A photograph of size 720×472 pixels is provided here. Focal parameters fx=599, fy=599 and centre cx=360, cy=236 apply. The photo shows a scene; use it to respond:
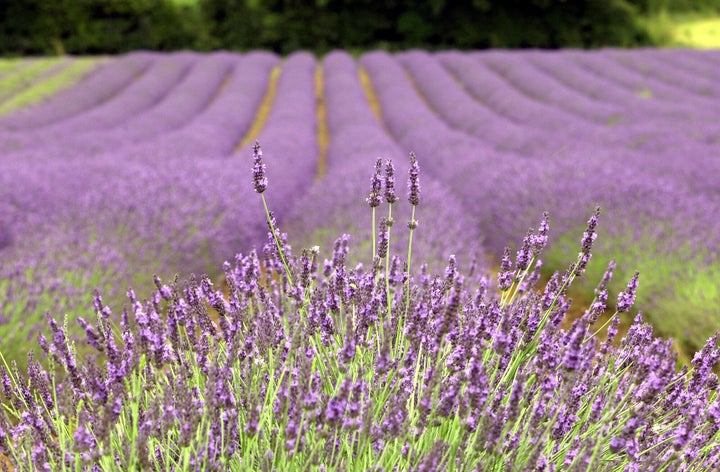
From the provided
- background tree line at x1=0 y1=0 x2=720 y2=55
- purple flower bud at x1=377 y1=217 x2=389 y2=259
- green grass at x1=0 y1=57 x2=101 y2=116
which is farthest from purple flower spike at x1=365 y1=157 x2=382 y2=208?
background tree line at x1=0 y1=0 x2=720 y2=55

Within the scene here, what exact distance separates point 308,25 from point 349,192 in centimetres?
1726

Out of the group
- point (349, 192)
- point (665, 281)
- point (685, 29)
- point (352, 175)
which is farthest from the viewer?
point (685, 29)

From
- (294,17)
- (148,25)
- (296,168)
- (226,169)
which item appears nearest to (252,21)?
(294,17)

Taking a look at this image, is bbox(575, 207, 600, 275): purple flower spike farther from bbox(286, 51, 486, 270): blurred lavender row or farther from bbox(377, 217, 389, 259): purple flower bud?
bbox(286, 51, 486, 270): blurred lavender row

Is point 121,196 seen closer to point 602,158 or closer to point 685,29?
point 602,158

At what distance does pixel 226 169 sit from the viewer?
570 cm

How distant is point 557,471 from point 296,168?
5903mm

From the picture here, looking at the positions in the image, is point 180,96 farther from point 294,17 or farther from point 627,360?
point 627,360

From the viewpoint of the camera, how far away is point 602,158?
19.7 feet

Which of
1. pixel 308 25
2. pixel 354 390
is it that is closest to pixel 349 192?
pixel 354 390

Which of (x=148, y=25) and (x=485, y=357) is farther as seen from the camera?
(x=148, y=25)

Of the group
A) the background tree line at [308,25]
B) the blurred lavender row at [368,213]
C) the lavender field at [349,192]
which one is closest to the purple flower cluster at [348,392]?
the lavender field at [349,192]

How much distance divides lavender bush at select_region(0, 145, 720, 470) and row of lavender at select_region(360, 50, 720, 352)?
200 centimetres

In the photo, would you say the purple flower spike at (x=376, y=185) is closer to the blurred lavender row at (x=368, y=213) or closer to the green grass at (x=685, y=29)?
the blurred lavender row at (x=368, y=213)
